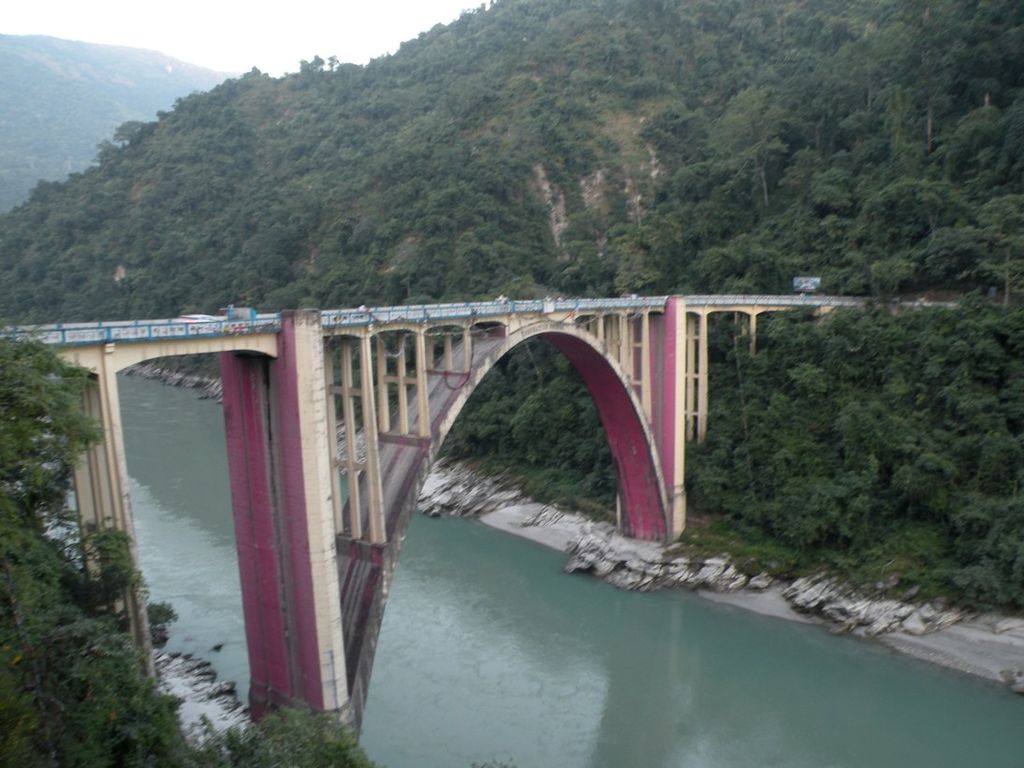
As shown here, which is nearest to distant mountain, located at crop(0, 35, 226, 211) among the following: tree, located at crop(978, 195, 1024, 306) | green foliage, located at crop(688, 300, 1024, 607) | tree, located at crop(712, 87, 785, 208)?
tree, located at crop(712, 87, 785, 208)

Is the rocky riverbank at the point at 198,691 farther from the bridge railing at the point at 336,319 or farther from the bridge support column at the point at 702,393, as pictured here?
the bridge support column at the point at 702,393

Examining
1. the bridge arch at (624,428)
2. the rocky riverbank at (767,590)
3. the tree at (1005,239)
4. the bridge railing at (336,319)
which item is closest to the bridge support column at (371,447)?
the bridge railing at (336,319)

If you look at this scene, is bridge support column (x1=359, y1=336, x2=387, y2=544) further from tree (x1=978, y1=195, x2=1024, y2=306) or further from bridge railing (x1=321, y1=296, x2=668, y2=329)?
tree (x1=978, y1=195, x2=1024, y2=306)

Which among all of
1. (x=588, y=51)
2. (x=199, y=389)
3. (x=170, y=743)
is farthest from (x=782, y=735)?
(x=588, y=51)

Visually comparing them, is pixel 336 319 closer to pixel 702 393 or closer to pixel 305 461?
pixel 305 461

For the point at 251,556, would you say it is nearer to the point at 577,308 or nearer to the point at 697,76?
the point at 577,308
